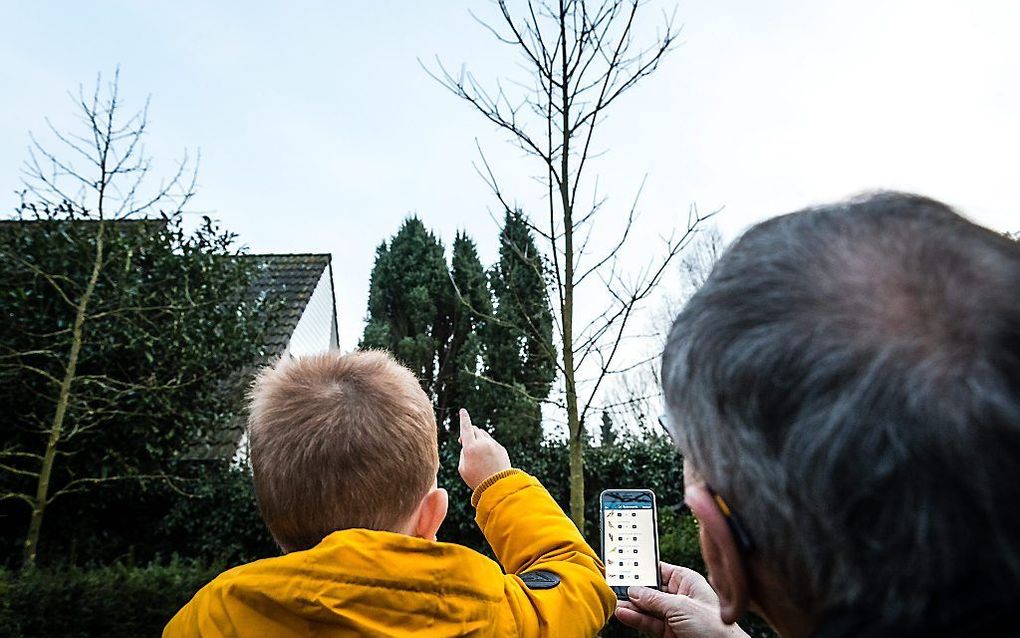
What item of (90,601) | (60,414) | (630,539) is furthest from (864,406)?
(60,414)

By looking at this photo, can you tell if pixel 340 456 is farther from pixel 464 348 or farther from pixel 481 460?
pixel 464 348

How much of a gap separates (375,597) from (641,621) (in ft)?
2.46

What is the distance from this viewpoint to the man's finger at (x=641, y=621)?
1.65m

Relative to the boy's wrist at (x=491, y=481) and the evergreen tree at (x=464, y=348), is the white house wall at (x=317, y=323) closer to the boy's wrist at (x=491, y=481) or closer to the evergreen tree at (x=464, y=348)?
the evergreen tree at (x=464, y=348)

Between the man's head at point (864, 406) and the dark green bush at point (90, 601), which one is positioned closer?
the man's head at point (864, 406)

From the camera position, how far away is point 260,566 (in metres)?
1.28

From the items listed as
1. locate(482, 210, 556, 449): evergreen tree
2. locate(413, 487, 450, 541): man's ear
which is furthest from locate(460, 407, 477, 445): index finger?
locate(482, 210, 556, 449): evergreen tree

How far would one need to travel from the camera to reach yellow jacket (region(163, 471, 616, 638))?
4.04 feet

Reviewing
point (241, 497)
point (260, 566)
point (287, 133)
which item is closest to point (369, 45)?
point (287, 133)

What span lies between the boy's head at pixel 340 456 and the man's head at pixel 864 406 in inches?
33.0

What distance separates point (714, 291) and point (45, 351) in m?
8.10

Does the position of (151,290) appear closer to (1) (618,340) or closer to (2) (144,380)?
(2) (144,380)

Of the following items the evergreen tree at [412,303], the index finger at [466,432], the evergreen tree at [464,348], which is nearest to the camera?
the index finger at [466,432]

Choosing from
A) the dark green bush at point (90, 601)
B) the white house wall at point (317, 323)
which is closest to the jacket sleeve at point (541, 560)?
the dark green bush at point (90, 601)
